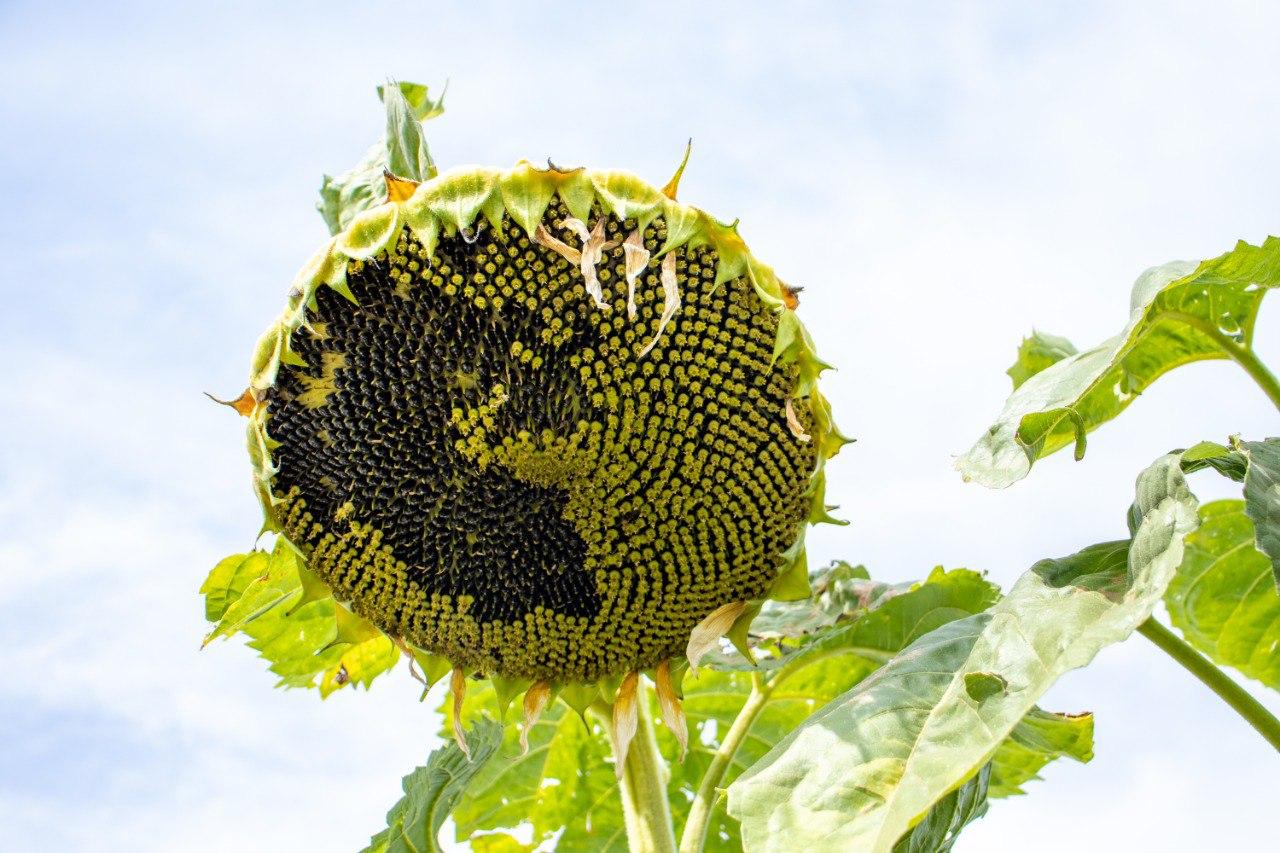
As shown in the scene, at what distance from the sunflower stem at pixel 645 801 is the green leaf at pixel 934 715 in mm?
1110

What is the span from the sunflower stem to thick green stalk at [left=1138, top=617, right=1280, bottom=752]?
48.5 inches

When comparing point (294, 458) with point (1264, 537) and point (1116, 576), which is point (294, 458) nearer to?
point (1116, 576)

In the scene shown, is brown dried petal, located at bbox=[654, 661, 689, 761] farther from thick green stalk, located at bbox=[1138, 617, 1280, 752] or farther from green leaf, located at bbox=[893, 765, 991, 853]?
thick green stalk, located at bbox=[1138, 617, 1280, 752]

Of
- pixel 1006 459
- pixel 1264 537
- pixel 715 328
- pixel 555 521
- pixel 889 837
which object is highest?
pixel 715 328

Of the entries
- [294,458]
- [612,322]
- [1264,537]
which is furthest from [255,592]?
[1264,537]

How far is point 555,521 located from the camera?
2.59m

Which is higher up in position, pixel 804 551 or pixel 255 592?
pixel 255 592

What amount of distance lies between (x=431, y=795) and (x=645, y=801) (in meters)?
0.54

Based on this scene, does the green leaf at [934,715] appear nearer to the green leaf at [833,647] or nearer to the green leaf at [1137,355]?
the green leaf at [1137,355]

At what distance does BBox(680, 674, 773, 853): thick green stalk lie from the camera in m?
3.15

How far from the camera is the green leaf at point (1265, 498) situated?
7.07 feet

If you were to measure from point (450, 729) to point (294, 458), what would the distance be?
151cm

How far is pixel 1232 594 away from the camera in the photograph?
3.67m

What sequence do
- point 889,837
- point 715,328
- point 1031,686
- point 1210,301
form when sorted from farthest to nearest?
point 1210,301
point 715,328
point 1031,686
point 889,837
